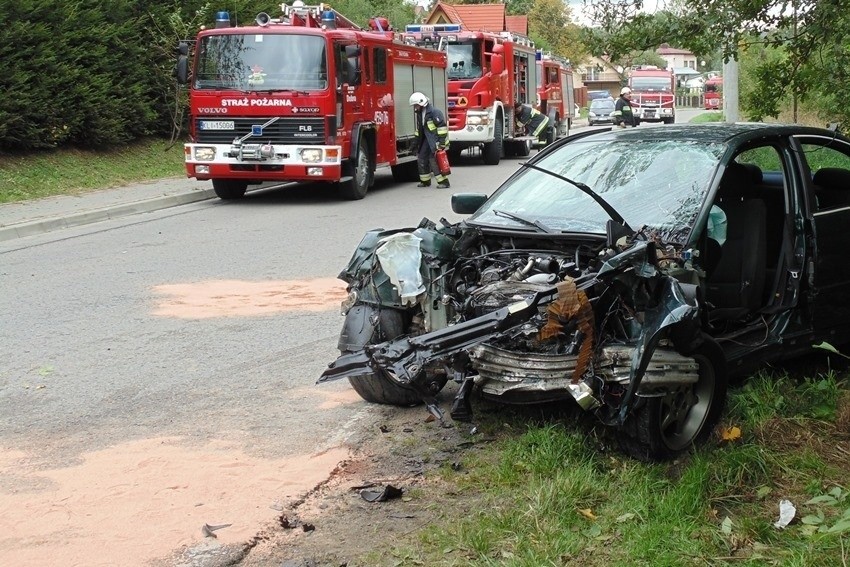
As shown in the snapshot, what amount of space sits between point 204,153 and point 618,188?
35.8 feet

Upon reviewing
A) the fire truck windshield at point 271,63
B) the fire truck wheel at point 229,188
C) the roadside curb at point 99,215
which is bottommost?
the roadside curb at point 99,215

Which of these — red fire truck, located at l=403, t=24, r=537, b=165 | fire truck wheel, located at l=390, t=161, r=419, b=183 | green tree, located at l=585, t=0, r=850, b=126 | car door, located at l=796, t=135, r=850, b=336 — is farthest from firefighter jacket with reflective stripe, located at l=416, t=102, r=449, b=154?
car door, located at l=796, t=135, r=850, b=336

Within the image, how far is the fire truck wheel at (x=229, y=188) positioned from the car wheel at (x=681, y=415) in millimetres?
12494

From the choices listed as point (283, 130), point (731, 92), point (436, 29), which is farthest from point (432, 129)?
point (436, 29)

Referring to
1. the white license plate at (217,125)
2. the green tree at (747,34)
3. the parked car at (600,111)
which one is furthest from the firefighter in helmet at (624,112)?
the parked car at (600,111)

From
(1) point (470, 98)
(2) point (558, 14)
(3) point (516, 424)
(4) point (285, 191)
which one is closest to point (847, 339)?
(3) point (516, 424)

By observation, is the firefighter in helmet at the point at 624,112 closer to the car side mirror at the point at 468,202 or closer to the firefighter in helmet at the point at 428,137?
the firefighter in helmet at the point at 428,137

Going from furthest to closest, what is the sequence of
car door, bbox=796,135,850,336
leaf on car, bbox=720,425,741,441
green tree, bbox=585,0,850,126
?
1. green tree, bbox=585,0,850,126
2. car door, bbox=796,135,850,336
3. leaf on car, bbox=720,425,741,441

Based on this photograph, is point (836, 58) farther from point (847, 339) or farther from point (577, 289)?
point (577, 289)

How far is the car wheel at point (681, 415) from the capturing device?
14.2 feet

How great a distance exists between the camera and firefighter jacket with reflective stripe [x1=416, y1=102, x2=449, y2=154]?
1777 centimetres

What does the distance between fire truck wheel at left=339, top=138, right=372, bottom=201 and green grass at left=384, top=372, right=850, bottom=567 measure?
11273 millimetres

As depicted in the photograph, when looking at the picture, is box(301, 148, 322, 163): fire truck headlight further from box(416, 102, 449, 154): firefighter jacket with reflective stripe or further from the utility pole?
the utility pole

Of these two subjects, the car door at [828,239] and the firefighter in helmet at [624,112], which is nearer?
the car door at [828,239]
